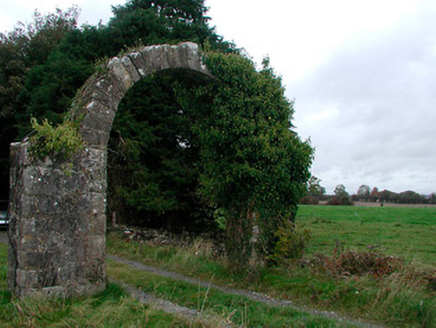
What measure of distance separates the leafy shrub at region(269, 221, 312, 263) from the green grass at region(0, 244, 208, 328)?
11.0 feet

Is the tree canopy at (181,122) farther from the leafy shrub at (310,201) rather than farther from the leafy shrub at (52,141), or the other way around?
the leafy shrub at (310,201)

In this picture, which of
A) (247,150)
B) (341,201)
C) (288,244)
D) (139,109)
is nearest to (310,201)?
(341,201)

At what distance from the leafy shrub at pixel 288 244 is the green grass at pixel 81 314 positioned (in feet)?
11.0

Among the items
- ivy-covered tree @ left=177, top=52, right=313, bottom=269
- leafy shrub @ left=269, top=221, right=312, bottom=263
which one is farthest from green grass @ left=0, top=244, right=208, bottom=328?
leafy shrub @ left=269, top=221, right=312, bottom=263

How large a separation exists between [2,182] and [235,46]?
48.1 feet

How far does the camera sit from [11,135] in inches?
757

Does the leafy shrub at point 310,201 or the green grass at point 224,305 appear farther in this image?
the leafy shrub at point 310,201

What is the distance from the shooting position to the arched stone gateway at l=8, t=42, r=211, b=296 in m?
5.21

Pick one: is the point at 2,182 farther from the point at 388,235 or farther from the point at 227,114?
the point at 388,235

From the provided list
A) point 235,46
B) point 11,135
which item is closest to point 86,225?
point 235,46

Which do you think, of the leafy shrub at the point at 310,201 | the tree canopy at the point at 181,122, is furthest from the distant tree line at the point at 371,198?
the tree canopy at the point at 181,122

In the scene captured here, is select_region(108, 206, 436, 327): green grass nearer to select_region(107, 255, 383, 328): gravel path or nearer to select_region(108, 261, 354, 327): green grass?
select_region(107, 255, 383, 328): gravel path

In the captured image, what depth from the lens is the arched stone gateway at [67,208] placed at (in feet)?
17.1

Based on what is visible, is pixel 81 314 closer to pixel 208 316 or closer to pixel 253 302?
pixel 208 316
